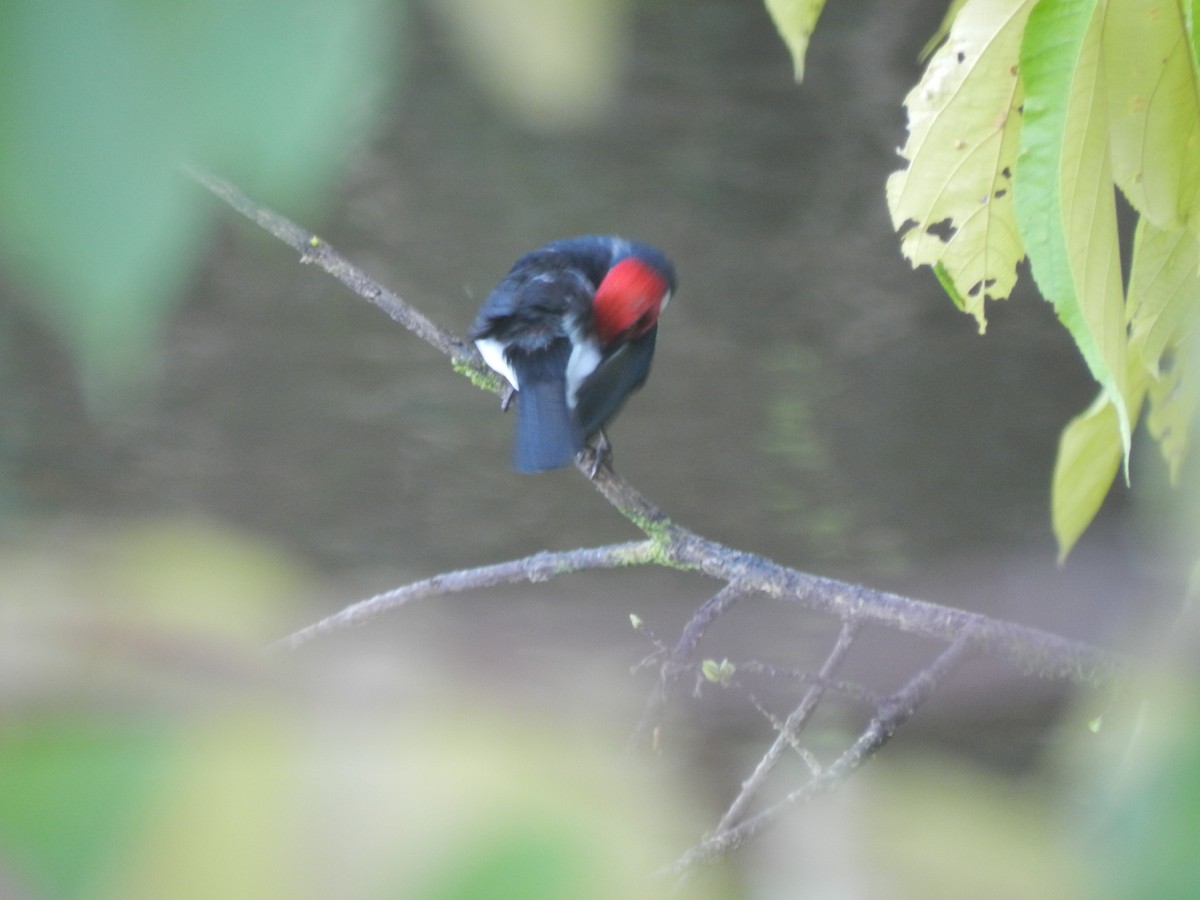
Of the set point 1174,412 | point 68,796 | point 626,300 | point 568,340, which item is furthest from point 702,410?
point 68,796

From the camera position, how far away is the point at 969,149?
59 cm

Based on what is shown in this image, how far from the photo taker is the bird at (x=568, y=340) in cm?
133

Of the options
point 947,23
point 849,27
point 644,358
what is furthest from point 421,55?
point 849,27

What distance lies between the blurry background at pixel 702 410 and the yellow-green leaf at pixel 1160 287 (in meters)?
2.01

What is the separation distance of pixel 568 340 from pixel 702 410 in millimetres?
2278

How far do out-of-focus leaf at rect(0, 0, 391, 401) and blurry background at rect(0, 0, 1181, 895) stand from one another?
2499 mm

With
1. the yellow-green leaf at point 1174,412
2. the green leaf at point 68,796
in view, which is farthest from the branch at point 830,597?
the green leaf at point 68,796

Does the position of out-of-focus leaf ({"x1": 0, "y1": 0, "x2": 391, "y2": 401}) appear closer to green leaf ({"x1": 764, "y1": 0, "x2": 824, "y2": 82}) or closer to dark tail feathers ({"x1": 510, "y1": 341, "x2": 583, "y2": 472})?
green leaf ({"x1": 764, "y1": 0, "x2": 824, "y2": 82})

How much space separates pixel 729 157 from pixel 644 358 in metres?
2.94

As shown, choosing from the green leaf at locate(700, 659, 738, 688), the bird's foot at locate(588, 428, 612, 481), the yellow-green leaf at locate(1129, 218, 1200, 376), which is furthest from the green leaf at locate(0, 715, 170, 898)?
the bird's foot at locate(588, 428, 612, 481)

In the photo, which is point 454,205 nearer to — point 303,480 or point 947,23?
point 303,480

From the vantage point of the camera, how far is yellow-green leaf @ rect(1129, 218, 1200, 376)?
0.57 metres

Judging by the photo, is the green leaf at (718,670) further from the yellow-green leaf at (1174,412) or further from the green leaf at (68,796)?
the green leaf at (68,796)

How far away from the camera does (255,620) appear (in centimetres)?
21
